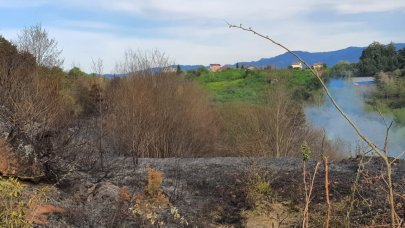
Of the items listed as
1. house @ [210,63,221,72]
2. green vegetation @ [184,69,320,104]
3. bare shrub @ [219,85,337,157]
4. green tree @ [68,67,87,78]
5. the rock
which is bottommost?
bare shrub @ [219,85,337,157]

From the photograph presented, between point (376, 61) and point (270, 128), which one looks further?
point (376, 61)

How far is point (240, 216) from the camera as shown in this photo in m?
7.45

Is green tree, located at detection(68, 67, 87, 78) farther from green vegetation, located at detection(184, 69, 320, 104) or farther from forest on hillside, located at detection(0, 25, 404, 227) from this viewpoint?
forest on hillside, located at detection(0, 25, 404, 227)

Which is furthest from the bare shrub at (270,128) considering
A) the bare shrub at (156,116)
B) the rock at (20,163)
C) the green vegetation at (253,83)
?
the rock at (20,163)

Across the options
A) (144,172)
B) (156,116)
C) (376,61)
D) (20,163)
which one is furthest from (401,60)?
(20,163)

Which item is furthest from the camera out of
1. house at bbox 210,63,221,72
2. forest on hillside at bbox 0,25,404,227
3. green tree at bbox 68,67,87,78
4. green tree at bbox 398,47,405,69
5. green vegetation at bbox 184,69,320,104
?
house at bbox 210,63,221,72

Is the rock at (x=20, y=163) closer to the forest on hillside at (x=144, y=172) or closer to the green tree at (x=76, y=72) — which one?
the forest on hillside at (x=144, y=172)

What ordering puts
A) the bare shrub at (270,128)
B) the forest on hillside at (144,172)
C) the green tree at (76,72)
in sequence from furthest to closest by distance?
the green tree at (76,72)
the bare shrub at (270,128)
the forest on hillside at (144,172)

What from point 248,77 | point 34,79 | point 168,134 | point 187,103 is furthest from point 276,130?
point 248,77

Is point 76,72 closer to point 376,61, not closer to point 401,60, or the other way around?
point 376,61

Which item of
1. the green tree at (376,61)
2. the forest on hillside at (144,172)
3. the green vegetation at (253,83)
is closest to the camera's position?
the forest on hillside at (144,172)

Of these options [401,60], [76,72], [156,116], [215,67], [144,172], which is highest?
[215,67]

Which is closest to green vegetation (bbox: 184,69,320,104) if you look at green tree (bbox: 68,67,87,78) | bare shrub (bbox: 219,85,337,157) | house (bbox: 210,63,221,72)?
bare shrub (bbox: 219,85,337,157)

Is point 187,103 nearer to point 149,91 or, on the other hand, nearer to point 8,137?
point 149,91
